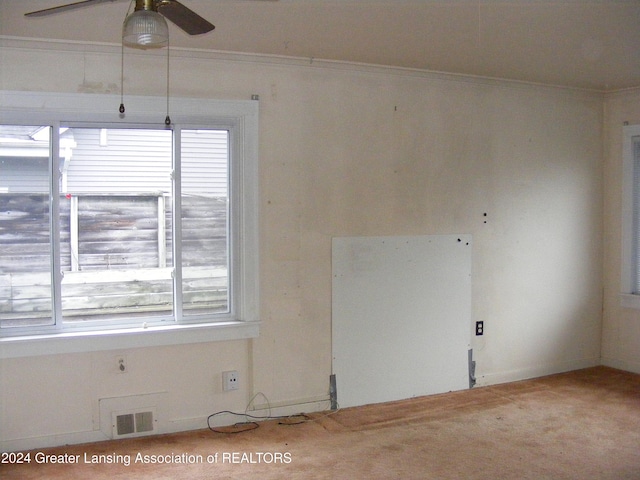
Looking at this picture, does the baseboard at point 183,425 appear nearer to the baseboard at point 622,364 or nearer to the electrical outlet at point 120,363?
the electrical outlet at point 120,363

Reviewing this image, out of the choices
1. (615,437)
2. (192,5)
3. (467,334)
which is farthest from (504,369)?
(192,5)

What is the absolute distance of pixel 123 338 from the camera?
376 cm

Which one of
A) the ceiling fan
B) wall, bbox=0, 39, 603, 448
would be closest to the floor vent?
wall, bbox=0, 39, 603, 448

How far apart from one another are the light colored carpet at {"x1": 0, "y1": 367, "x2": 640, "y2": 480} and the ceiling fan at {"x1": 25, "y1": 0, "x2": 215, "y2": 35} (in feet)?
7.49

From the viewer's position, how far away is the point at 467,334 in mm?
4828

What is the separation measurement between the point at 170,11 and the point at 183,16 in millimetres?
53

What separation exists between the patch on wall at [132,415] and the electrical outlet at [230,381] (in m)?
0.39

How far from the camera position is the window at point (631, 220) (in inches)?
208

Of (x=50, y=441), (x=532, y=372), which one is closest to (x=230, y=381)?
(x=50, y=441)

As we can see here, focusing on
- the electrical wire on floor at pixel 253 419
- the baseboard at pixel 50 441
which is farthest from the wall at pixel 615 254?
the baseboard at pixel 50 441

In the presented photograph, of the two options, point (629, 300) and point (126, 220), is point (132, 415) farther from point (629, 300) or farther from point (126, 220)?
point (629, 300)

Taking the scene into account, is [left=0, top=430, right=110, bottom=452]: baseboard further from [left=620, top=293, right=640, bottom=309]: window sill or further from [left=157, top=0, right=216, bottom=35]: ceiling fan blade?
[left=620, top=293, right=640, bottom=309]: window sill

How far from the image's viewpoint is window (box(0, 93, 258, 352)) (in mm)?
3678

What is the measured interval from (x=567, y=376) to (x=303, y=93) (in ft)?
10.6
